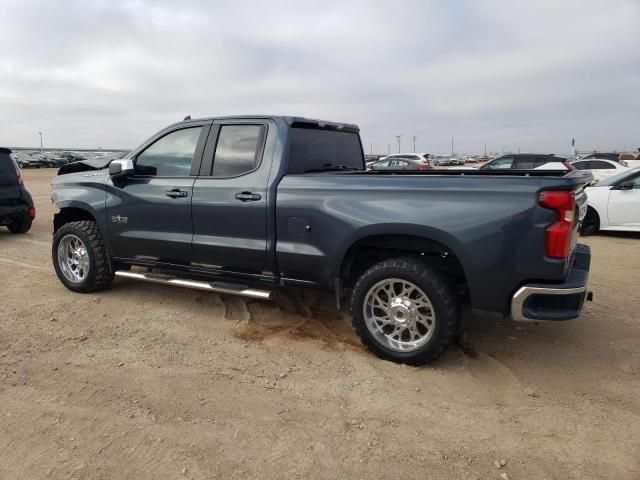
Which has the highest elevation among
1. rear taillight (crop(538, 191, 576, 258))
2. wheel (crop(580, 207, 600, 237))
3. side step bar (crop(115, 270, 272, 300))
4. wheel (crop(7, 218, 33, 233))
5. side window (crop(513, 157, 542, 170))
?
side window (crop(513, 157, 542, 170))

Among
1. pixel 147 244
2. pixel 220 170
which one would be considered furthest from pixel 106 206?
pixel 220 170

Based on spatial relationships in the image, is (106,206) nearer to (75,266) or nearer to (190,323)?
(75,266)

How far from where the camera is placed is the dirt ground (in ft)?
8.48

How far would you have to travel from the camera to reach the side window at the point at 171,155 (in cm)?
471

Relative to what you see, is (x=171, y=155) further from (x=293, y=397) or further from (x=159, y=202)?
(x=293, y=397)

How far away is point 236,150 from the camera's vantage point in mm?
4469

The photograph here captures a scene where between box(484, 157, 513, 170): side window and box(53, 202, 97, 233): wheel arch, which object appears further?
box(484, 157, 513, 170): side window

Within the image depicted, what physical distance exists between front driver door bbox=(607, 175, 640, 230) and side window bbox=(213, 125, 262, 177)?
7871mm

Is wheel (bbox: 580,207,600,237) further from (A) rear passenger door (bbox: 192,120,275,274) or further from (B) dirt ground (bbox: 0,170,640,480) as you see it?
(A) rear passenger door (bbox: 192,120,275,274)

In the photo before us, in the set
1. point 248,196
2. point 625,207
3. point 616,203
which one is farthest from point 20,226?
point 625,207

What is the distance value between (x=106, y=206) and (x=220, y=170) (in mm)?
1458

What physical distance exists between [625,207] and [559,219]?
7.39m

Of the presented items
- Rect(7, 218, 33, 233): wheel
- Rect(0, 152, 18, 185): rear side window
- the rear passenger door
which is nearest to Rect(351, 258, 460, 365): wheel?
the rear passenger door

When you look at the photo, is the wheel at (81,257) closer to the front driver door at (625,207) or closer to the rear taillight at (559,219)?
the rear taillight at (559,219)
